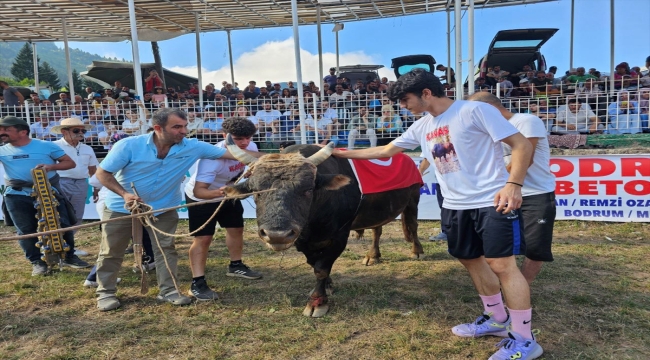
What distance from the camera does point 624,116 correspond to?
8922mm

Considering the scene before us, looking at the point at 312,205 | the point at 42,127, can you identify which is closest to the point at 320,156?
the point at 312,205

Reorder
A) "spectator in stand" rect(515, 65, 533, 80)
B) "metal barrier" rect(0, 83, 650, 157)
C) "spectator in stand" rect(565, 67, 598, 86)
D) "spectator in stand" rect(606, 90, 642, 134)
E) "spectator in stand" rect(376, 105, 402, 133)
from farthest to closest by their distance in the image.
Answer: "spectator in stand" rect(515, 65, 533, 80), "spectator in stand" rect(565, 67, 598, 86), "spectator in stand" rect(376, 105, 402, 133), "metal barrier" rect(0, 83, 650, 157), "spectator in stand" rect(606, 90, 642, 134)

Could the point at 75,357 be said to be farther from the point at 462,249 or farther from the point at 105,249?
the point at 462,249

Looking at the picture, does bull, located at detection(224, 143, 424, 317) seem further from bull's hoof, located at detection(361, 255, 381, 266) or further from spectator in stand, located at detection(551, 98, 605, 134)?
spectator in stand, located at detection(551, 98, 605, 134)

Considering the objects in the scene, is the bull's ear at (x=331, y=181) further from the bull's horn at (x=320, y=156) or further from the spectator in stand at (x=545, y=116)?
the spectator in stand at (x=545, y=116)

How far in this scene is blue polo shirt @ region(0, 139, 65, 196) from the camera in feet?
19.3

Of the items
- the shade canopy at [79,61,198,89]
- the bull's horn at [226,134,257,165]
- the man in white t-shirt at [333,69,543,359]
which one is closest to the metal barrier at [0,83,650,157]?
the bull's horn at [226,134,257,165]

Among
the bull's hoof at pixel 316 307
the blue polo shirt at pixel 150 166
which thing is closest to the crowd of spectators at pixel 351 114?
the blue polo shirt at pixel 150 166

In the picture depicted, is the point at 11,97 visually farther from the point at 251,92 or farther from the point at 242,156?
the point at 242,156

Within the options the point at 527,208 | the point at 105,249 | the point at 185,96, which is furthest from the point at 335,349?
the point at 185,96

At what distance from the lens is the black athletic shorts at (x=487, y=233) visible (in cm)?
321

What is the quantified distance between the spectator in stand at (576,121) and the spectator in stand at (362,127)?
12.3 feet

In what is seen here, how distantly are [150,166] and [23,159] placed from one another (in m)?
2.46

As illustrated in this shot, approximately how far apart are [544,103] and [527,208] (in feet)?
21.4
